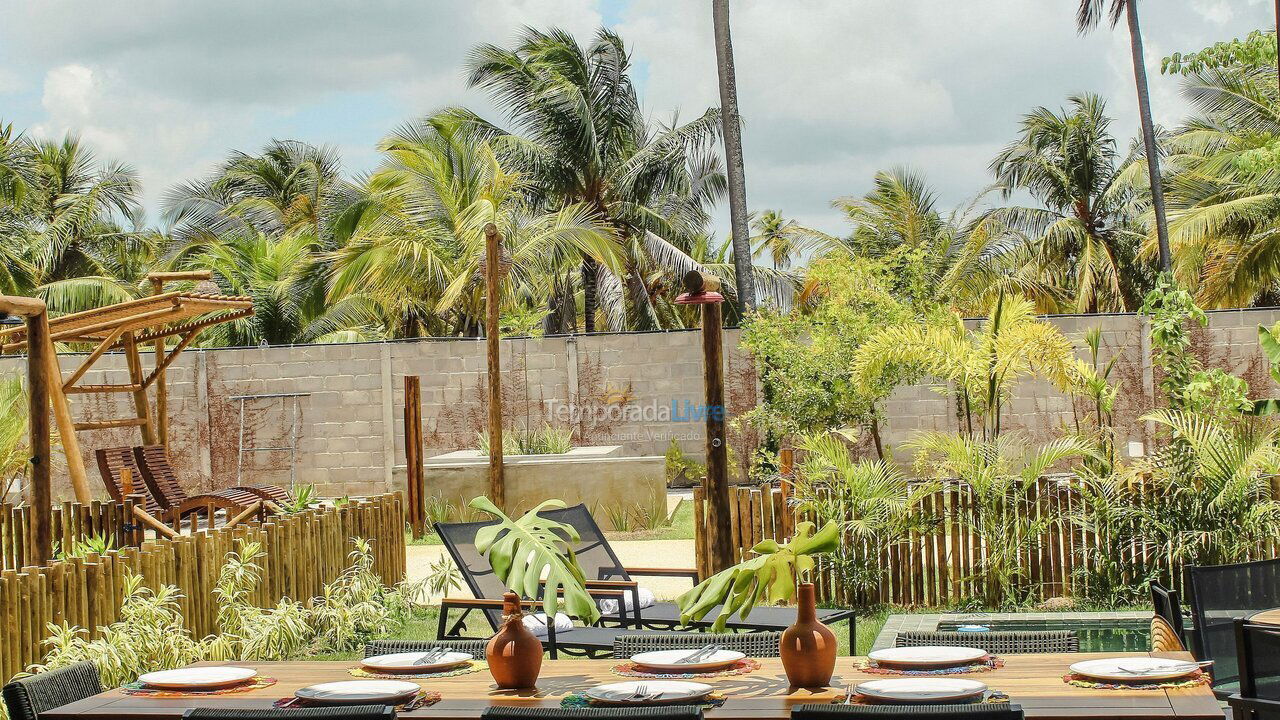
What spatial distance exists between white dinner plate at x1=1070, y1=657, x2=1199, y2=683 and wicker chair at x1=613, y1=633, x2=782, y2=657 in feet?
3.82

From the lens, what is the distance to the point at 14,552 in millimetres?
9406

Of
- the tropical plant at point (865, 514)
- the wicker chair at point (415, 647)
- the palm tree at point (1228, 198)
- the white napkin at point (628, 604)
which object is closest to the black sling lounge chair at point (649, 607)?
the white napkin at point (628, 604)

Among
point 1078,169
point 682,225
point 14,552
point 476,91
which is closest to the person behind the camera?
point 14,552

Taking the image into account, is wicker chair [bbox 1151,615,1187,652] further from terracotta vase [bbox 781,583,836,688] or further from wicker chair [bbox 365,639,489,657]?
wicker chair [bbox 365,639,489,657]

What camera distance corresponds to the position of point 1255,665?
3811 millimetres

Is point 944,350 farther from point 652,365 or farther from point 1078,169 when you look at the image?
point 1078,169

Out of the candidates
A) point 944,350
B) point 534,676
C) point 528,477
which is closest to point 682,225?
point 528,477

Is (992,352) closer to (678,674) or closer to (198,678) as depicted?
(678,674)

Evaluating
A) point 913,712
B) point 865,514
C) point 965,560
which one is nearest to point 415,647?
point 913,712

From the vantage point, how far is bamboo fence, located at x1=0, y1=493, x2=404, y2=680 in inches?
212

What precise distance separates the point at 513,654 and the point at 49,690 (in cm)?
133

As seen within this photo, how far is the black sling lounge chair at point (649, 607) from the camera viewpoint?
240 inches

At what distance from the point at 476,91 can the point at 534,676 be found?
20.3 m

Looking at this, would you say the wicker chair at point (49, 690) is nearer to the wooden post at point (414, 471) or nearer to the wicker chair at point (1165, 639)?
the wicker chair at point (1165, 639)
